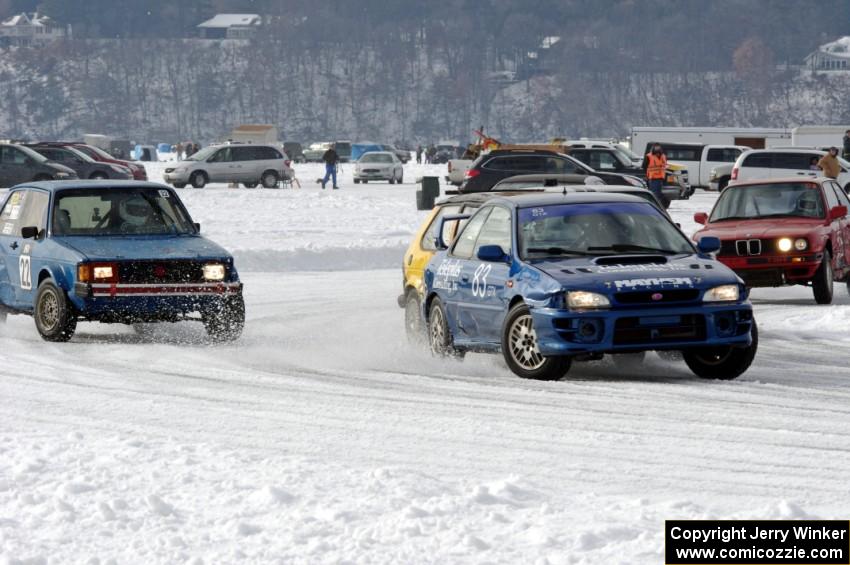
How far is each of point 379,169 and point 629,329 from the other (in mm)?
50473

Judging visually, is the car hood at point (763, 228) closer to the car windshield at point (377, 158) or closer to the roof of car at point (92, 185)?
the roof of car at point (92, 185)

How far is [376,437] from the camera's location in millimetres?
8602

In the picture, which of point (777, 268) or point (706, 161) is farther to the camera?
point (706, 161)

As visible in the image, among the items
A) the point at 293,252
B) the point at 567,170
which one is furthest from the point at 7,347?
the point at 567,170

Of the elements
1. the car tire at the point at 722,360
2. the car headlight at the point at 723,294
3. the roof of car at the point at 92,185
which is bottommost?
the car tire at the point at 722,360

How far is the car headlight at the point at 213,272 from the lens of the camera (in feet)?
45.0

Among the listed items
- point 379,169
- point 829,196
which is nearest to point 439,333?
point 829,196

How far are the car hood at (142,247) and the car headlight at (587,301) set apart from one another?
421cm

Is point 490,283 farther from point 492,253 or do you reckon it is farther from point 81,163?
point 81,163

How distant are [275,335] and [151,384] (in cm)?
365

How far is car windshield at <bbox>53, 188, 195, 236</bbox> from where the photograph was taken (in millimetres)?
14398

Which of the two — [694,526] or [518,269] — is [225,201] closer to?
[518,269]

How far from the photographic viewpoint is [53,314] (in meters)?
13.6

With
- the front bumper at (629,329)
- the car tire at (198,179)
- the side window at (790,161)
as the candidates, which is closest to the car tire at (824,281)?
the front bumper at (629,329)
